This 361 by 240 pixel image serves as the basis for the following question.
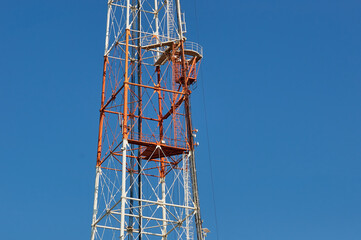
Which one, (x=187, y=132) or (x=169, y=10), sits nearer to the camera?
(x=187, y=132)

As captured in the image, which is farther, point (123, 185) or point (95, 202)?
point (95, 202)

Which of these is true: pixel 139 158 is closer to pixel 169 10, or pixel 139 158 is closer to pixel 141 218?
pixel 141 218

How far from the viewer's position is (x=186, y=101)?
70.6 meters

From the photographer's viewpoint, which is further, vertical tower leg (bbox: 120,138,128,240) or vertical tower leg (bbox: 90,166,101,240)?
vertical tower leg (bbox: 90,166,101,240)

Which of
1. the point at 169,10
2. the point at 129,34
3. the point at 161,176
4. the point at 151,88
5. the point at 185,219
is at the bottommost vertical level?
the point at 185,219

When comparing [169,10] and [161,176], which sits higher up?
[169,10]

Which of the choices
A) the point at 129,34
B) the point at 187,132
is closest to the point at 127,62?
the point at 129,34

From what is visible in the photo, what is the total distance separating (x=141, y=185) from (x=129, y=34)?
44.3ft

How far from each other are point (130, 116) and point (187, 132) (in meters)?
5.28

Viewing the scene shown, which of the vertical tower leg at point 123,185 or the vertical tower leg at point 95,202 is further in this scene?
the vertical tower leg at point 95,202

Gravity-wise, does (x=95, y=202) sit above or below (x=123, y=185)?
above

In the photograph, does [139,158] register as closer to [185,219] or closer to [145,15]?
[185,219]

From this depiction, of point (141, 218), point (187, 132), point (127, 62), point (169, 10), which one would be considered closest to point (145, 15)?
point (169, 10)

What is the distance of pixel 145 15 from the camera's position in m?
77.0
